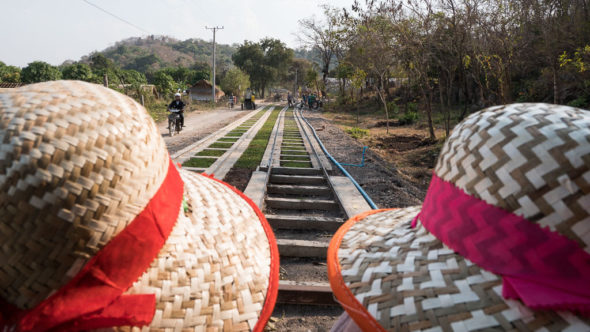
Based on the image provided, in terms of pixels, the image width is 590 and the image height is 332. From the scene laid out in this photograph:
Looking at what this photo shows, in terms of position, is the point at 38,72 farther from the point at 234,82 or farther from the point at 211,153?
the point at 211,153

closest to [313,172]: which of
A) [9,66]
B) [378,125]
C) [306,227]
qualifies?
[306,227]

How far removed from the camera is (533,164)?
771 mm

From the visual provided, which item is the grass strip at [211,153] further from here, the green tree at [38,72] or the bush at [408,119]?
the green tree at [38,72]

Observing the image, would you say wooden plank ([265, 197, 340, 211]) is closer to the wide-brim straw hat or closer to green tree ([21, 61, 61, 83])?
the wide-brim straw hat

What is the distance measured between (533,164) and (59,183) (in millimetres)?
1041

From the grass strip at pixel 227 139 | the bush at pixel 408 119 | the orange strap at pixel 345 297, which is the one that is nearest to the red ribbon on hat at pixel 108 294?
A: the orange strap at pixel 345 297

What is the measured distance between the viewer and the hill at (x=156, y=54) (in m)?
109

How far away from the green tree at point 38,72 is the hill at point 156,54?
46.3 meters

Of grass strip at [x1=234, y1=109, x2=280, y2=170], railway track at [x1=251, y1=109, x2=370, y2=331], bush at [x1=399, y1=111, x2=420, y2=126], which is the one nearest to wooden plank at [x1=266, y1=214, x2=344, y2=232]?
railway track at [x1=251, y1=109, x2=370, y2=331]

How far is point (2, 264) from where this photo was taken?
80 centimetres

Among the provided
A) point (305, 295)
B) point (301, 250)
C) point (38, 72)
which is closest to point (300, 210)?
point (301, 250)

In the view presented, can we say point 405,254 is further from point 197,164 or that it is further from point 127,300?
point 197,164

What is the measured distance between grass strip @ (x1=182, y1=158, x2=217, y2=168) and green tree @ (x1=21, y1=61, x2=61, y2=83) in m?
47.4

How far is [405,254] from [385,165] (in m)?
7.33
